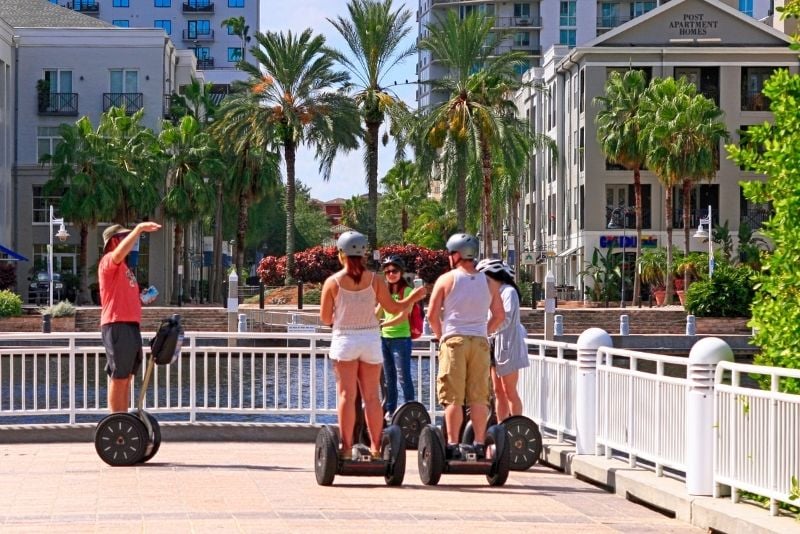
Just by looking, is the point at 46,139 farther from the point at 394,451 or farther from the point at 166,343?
the point at 394,451

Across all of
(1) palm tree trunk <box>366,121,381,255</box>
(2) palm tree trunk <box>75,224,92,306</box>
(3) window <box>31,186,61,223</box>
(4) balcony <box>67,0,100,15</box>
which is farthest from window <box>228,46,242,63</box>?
(1) palm tree trunk <box>366,121,381,255</box>

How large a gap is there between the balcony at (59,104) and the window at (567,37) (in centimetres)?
5906

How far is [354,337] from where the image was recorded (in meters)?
11.3

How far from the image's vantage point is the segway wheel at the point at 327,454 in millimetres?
11367

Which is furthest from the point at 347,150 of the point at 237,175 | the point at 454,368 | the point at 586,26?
the point at 586,26

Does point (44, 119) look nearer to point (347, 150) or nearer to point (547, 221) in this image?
point (347, 150)

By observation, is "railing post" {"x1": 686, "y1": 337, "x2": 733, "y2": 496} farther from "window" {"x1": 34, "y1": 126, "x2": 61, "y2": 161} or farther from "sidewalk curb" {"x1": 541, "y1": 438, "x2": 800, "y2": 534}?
"window" {"x1": 34, "y1": 126, "x2": 61, "y2": 161}

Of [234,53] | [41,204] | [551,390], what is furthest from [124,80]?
[551,390]

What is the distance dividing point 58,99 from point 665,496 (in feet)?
223

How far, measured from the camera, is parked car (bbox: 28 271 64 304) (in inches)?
2702

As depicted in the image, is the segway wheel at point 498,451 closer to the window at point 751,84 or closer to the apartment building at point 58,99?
the apartment building at point 58,99

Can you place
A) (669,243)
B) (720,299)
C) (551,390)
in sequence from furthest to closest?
(669,243) → (720,299) → (551,390)

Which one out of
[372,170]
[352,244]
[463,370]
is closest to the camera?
[352,244]

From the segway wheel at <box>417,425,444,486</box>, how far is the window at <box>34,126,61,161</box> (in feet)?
217
